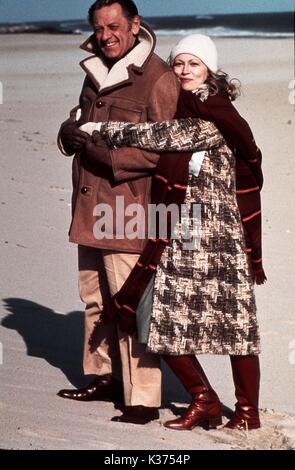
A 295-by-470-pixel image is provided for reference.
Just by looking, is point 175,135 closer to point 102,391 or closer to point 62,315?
point 102,391

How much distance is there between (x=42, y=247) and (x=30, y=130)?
6070 mm

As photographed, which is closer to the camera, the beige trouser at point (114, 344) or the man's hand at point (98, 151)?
the man's hand at point (98, 151)

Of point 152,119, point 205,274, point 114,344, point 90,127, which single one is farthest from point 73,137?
point 114,344

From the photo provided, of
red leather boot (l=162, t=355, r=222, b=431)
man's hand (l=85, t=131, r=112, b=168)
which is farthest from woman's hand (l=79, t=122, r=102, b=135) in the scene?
red leather boot (l=162, t=355, r=222, b=431)

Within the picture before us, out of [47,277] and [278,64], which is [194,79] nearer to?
[47,277]

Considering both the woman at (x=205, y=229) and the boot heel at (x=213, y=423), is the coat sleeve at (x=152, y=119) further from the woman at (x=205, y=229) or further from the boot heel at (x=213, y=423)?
the boot heel at (x=213, y=423)

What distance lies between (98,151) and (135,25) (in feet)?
1.85

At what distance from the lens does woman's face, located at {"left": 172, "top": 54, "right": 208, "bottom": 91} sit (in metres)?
4.88

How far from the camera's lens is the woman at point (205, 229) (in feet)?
15.9

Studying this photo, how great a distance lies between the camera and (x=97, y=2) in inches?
196

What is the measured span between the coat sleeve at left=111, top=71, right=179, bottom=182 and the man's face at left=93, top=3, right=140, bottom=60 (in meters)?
0.23

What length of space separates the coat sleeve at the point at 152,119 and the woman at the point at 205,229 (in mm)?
42
